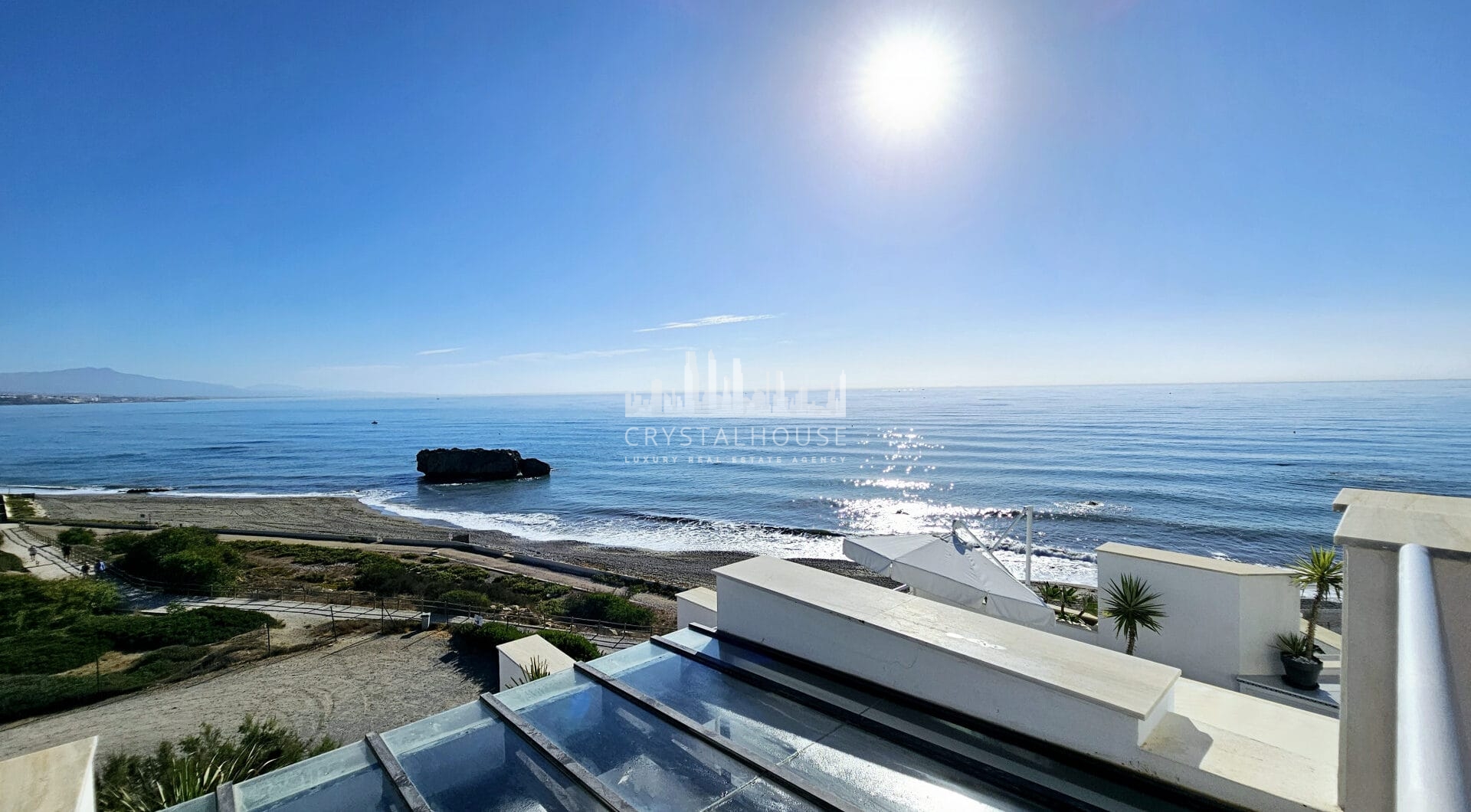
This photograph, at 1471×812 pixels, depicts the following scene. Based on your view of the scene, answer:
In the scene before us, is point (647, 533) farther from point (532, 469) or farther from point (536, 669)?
point (532, 469)

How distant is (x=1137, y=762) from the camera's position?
2.98m

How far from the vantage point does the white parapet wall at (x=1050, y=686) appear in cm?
286

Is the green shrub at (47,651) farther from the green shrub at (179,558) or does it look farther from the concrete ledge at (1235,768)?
the concrete ledge at (1235,768)

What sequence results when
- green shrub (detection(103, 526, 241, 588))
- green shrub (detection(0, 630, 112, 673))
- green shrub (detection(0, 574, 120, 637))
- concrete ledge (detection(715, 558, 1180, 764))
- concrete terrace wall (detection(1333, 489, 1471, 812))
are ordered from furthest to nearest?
1. green shrub (detection(103, 526, 241, 588))
2. green shrub (detection(0, 574, 120, 637))
3. green shrub (detection(0, 630, 112, 673))
4. concrete ledge (detection(715, 558, 1180, 764))
5. concrete terrace wall (detection(1333, 489, 1471, 812))

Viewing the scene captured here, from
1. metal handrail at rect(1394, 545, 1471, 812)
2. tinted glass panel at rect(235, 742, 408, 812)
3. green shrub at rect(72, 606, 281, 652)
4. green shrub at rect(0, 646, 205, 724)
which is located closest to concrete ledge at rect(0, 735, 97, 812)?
tinted glass panel at rect(235, 742, 408, 812)

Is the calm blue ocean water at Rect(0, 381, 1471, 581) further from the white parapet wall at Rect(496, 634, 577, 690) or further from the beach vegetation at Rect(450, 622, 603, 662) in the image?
the white parapet wall at Rect(496, 634, 577, 690)

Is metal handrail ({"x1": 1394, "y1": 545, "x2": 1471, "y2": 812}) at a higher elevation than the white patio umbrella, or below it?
higher

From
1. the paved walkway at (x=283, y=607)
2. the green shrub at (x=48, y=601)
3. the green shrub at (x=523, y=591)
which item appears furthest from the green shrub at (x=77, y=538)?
the green shrub at (x=523, y=591)

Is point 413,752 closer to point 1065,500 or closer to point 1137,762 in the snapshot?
point 1137,762

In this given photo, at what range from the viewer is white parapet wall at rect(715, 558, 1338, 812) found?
9.38 feet

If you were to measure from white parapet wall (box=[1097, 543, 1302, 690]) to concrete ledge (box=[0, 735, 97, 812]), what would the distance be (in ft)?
35.7

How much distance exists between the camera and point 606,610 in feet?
55.3

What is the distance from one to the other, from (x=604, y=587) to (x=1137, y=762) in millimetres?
19675

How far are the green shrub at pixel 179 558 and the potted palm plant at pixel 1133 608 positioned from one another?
24363mm
